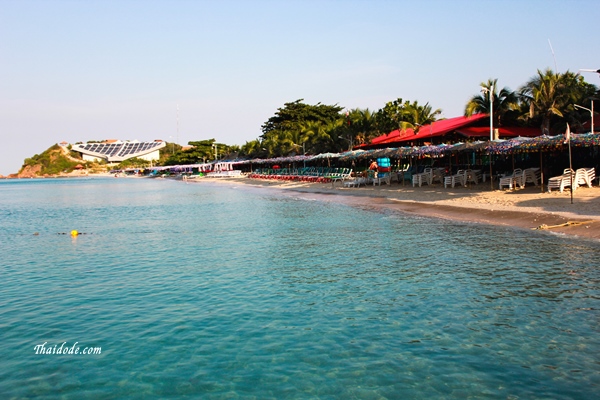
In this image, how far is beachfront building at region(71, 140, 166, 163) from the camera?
149 metres

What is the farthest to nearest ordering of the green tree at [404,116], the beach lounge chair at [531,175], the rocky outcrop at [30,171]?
the rocky outcrop at [30,171], the green tree at [404,116], the beach lounge chair at [531,175]

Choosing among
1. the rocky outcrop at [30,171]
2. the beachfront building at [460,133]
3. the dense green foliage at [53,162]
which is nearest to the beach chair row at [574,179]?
the beachfront building at [460,133]

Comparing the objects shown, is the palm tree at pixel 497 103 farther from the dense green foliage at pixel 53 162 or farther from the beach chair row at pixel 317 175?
the dense green foliage at pixel 53 162

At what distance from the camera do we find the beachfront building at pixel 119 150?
148625 mm

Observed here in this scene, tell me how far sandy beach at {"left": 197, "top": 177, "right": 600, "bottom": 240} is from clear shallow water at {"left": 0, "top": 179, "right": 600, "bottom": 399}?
4.18 feet

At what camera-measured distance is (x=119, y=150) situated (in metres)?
154

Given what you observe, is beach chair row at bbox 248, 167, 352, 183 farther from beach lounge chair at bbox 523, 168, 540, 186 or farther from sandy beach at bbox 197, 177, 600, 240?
beach lounge chair at bbox 523, 168, 540, 186

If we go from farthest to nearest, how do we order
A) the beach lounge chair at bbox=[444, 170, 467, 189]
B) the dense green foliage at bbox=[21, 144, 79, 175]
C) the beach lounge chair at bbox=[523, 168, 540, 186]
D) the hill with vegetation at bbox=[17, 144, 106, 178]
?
1. the dense green foliage at bbox=[21, 144, 79, 175]
2. the hill with vegetation at bbox=[17, 144, 106, 178]
3. the beach lounge chair at bbox=[444, 170, 467, 189]
4. the beach lounge chair at bbox=[523, 168, 540, 186]

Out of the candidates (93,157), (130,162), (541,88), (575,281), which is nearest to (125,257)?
(575,281)

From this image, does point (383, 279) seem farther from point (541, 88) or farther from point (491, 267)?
point (541, 88)

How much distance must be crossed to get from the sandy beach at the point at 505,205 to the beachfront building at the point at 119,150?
431 feet

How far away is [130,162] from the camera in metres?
138

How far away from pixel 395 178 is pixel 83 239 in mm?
19995

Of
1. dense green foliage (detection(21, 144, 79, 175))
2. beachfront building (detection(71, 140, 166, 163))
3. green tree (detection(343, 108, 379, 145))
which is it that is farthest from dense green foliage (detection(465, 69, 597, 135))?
dense green foliage (detection(21, 144, 79, 175))
